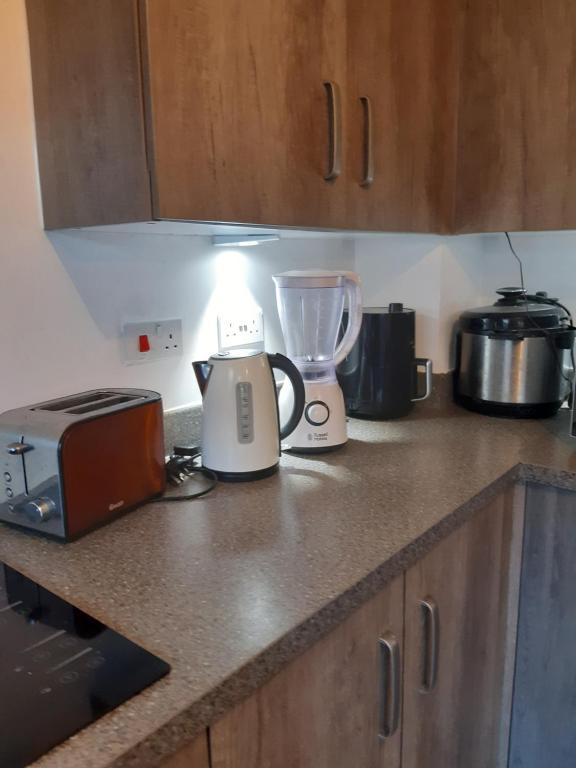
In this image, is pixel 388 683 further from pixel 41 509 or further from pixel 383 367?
pixel 383 367

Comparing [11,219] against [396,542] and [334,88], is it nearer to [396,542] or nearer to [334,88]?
[334,88]

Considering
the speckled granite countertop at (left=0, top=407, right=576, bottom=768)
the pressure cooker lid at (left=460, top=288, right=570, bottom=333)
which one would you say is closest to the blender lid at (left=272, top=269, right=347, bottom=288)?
the speckled granite countertop at (left=0, top=407, right=576, bottom=768)

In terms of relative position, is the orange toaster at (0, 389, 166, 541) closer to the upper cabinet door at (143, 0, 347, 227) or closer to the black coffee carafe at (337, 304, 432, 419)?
the upper cabinet door at (143, 0, 347, 227)

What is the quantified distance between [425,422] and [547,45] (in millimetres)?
891

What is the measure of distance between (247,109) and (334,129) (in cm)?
20

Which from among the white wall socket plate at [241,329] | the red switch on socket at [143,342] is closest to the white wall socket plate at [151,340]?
the red switch on socket at [143,342]

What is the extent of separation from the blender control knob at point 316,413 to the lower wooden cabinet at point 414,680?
359 millimetres

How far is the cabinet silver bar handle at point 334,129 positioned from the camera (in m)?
1.03

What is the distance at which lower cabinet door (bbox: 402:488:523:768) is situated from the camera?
3.06 feet

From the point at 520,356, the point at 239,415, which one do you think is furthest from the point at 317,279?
the point at 520,356

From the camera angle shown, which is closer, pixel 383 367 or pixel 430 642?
pixel 430 642

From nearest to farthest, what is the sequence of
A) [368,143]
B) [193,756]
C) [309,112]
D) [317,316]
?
[193,756] → [309,112] → [368,143] → [317,316]

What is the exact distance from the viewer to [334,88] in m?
1.04

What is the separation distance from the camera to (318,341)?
1326mm
